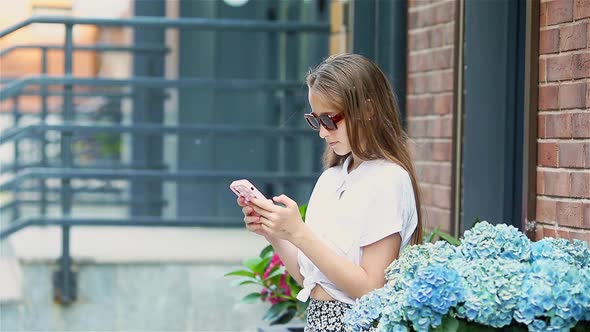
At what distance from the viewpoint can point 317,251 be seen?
2.67m

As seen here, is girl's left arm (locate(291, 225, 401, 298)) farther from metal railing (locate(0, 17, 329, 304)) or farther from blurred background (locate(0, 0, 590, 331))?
metal railing (locate(0, 17, 329, 304))

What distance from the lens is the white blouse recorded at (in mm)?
2738

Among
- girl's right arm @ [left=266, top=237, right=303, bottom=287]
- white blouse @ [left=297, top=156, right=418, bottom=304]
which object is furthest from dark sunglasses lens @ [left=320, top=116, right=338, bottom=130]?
girl's right arm @ [left=266, top=237, right=303, bottom=287]

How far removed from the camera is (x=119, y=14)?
31.4 ft

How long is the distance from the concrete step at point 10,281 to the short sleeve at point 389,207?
3640 millimetres

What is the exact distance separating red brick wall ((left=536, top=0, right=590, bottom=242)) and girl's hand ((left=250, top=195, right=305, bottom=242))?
1.11m

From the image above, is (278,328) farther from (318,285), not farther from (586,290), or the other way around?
(586,290)

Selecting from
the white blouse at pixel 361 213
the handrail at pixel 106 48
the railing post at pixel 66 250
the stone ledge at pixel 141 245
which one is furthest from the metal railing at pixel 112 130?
the white blouse at pixel 361 213

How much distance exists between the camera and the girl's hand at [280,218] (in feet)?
8.73

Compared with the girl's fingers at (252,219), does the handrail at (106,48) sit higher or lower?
higher

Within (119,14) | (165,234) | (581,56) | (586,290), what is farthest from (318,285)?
(119,14)

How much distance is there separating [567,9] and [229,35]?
210 inches

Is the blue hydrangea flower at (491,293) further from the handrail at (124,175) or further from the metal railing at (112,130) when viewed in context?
the handrail at (124,175)

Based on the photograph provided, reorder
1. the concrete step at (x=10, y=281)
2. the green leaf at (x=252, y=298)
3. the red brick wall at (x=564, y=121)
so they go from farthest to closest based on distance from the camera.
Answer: the concrete step at (x=10, y=281), the green leaf at (x=252, y=298), the red brick wall at (x=564, y=121)
